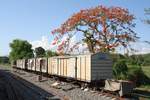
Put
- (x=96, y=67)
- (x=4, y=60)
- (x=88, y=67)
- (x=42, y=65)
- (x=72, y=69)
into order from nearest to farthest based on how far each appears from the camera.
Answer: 1. (x=96, y=67)
2. (x=88, y=67)
3. (x=72, y=69)
4. (x=42, y=65)
5. (x=4, y=60)

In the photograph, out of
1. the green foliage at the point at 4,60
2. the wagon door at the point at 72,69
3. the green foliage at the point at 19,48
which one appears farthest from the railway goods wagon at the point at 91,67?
the green foliage at the point at 4,60

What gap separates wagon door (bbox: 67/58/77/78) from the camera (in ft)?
88.4

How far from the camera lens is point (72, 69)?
90.8 feet

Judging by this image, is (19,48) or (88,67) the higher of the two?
(19,48)

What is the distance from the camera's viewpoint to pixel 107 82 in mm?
22109

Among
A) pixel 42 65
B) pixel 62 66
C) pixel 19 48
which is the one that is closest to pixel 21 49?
pixel 19 48

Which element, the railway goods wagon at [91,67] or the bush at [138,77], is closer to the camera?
the railway goods wagon at [91,67]

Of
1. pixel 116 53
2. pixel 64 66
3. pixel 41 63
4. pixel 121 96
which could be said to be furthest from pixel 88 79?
pixel 41 63

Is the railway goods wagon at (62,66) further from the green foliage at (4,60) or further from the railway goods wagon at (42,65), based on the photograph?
the green foliage at (4,60)

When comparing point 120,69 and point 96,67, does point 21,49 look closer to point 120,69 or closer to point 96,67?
point 120,69

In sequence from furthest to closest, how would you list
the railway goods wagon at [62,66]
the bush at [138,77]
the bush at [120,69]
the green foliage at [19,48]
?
the green foliage at [19,48] → the bush at [120,69] → the bush at [138,77] → the railway goods wagon at [62,66]

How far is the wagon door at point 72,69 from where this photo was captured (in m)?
26.9

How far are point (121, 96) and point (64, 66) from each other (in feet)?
36.4

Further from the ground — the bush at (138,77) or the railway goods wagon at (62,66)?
the railway goods wagon at (62,66)
